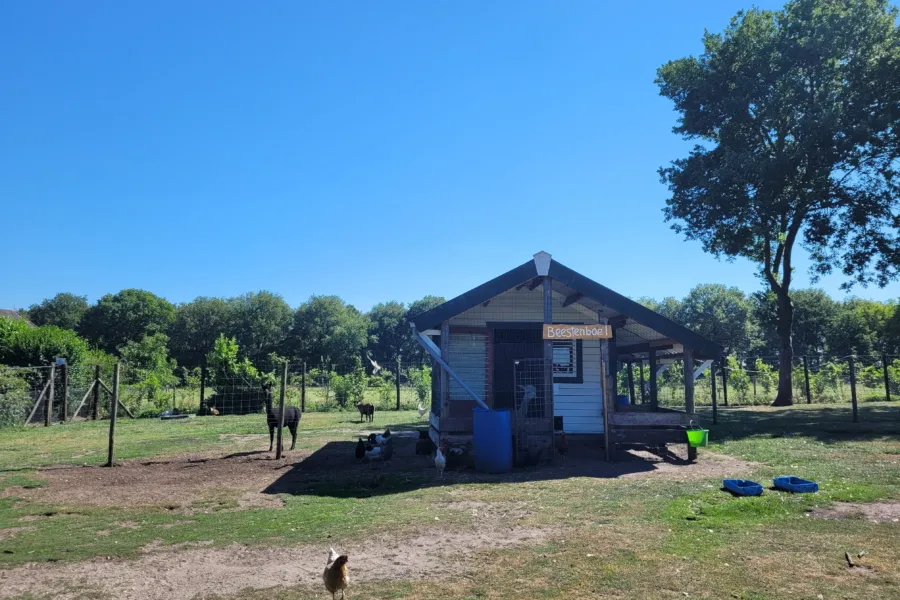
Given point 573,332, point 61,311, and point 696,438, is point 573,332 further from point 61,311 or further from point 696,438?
point 61,311

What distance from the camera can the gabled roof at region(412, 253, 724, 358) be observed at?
12.4 m

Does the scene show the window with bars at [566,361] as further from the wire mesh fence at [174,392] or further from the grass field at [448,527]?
the wire mesh fence at [174,392]

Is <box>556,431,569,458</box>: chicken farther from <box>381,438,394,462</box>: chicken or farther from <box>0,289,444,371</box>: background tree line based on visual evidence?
<box>0,289,444,371</box>: background tree line

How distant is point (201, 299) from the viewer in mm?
72875

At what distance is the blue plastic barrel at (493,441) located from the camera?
1108 centimetres

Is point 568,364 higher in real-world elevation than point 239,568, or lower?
higher

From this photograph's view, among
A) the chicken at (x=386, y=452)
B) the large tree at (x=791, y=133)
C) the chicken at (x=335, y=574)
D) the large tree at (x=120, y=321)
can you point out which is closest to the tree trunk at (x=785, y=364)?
Answer: the large tree at (x=791, y=133)

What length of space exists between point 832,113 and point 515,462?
70.0 ft

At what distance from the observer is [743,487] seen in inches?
337

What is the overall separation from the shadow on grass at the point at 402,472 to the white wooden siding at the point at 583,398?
3.03 feet

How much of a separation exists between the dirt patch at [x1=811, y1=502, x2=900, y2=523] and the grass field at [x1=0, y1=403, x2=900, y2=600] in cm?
4

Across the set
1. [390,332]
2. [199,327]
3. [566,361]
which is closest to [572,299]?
[566,361]

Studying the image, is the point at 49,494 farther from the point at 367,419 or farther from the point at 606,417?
the point at 367,419

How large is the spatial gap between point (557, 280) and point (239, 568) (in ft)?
29.0
